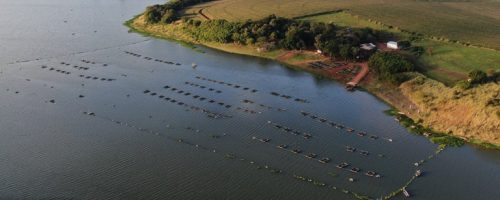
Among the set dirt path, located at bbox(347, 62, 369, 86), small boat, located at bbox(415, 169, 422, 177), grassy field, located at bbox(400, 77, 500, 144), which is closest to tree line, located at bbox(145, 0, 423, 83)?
dirt path, located at bbox(347, 62, 369, 86)

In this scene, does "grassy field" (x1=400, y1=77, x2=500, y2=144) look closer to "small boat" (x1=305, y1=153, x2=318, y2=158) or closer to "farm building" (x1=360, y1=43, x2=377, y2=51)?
"farm building" (x1=360, y1=43, x2=377, y2=51)

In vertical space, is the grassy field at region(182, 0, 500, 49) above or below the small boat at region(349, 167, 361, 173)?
above

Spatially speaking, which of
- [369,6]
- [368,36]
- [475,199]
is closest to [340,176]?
[475,199]

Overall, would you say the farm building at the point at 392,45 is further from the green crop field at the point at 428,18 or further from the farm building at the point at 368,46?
the green crop field at the point at 428,18

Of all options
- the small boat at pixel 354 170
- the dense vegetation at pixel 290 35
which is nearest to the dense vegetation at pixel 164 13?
the dense vegetation at pixel 290 35

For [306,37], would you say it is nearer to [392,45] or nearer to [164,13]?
[392,45]

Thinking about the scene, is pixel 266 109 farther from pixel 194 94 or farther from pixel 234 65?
pixel 234 65

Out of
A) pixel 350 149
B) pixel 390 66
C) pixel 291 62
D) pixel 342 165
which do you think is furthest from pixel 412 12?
pixel 342 165
